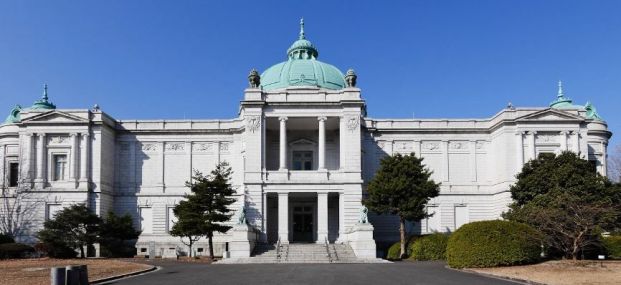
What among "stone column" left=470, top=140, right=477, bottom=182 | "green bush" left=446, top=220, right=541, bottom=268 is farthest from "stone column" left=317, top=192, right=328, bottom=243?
"green bush" left=446, top=220, right=541, bottom=268

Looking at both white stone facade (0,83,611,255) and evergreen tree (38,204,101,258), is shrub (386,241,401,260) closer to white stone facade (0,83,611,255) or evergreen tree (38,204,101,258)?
white stone facade (0,83,611,255)

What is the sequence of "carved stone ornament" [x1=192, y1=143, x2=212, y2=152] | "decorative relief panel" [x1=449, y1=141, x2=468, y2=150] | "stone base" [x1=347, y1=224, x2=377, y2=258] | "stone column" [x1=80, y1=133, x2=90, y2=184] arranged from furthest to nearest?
"decorative relief panel" [x1=449, y1=141, x2=468, y2=150]
"carved stone ornament" [x1=192, y1=143, x2=212, y2=152]
"stone column" [x1=80, y1=133, x2=90, y2=184]
"stone base" [x1=347, y1=224, x2=377, y2=258]

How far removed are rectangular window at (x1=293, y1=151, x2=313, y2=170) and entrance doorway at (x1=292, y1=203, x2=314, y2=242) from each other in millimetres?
3313

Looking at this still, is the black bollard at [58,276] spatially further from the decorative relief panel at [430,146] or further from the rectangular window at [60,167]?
the decorative relief panel at [430,146]

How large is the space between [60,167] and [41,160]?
1595 millimetres

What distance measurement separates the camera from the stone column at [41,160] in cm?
4928

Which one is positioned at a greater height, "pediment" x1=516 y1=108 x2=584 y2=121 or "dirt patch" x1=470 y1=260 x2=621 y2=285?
"pediment" x1=516 y1=108 x2=584 y2=121

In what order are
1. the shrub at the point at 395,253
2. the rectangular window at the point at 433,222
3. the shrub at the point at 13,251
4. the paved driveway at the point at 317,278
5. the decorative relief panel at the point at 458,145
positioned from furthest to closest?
the decorative relief panel at the point at 458,145 → the rectangular window at the point at 433,222 → the shrub at the point at 395,253 → the shrub at the point at 13,251 → the paved driveway at the point at 317,278

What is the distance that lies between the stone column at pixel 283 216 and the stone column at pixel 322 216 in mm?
2451

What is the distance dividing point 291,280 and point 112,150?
34966 millimetres

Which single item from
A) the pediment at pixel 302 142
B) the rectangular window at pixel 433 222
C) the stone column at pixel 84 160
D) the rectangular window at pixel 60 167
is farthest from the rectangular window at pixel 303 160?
the rectangular window at pixel 60 167

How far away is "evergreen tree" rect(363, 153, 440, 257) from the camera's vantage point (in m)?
41.7

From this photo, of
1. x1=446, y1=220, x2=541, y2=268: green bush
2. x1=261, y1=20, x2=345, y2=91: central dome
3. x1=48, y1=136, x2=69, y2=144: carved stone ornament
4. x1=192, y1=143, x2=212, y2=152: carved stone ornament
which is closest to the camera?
x1=446, y1=220, x2=541, y2=268: green bush

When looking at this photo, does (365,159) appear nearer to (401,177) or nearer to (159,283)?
(401,177)
